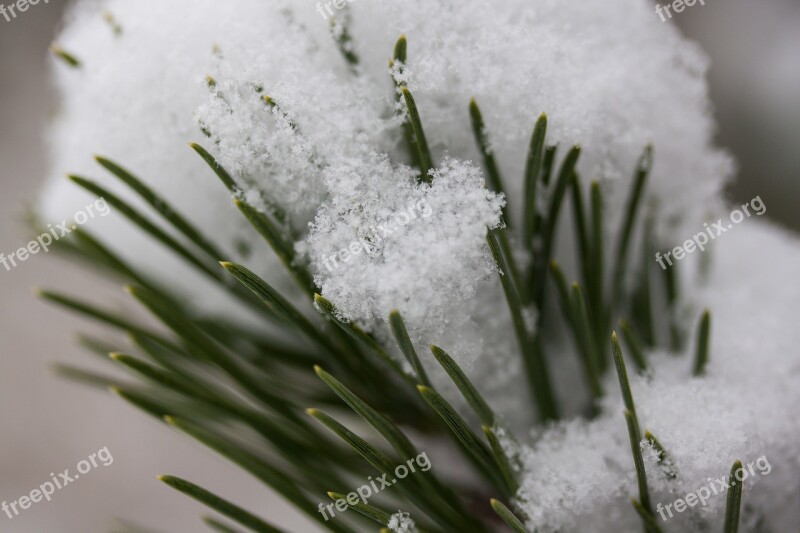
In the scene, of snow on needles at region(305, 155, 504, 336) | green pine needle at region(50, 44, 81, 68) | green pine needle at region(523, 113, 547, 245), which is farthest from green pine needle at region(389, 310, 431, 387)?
green pine needle at region(50, 44, 81, 68)

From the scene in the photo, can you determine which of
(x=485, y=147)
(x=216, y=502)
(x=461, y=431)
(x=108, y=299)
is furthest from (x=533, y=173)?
(x=108, y=299)

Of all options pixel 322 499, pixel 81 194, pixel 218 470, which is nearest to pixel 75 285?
pixel 218 470

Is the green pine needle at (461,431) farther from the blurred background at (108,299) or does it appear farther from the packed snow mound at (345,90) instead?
the blurred background at (108,299)

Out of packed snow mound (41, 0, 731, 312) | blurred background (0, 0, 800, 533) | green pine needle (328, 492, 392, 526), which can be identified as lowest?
green pine needle (328, 492, 392, 526)

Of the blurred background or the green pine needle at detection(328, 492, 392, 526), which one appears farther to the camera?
the blurred background

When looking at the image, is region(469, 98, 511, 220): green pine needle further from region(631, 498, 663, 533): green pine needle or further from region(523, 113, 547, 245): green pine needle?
region(631, 498, 663, 533): green pine needle

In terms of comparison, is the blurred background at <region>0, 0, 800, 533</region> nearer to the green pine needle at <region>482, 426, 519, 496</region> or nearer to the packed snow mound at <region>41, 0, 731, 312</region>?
the packed snow mound at <region>41, 0, 731, 312</region>

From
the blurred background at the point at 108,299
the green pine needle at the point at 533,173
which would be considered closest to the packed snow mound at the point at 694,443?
the green pine needle at the point at 533,173

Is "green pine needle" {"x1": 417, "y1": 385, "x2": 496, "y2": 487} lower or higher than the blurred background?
lower

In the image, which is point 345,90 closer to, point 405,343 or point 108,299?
point 405,343
